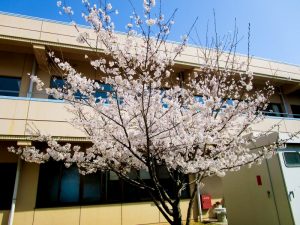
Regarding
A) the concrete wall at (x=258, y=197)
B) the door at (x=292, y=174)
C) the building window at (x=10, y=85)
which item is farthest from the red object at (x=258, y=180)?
the building window at (x=10, y=85)

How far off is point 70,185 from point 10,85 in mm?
4911

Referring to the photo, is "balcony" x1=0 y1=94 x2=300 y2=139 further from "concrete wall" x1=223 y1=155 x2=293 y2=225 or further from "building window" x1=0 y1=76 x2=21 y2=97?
"concrete wall" x1=223 y1=155 x2=293 y2=225

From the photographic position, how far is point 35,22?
35.7 feet

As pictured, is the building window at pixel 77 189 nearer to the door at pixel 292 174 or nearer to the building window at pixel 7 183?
the building window at pixel 7 183

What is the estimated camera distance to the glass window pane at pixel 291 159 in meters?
6.86

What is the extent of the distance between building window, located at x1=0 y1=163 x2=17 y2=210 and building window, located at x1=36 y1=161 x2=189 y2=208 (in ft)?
3.05

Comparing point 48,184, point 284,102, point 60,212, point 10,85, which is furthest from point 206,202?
point 10,85

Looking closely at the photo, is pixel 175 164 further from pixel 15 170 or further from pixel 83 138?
pixel 15 170

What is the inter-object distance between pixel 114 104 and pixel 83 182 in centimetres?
563

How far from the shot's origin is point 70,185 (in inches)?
384

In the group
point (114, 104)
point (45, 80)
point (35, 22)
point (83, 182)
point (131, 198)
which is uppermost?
point (35, 22)

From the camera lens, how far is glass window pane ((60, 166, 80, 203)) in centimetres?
955

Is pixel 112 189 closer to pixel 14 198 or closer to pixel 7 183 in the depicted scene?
pixel 14 198

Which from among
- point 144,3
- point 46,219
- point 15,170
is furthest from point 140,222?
point 144,3
